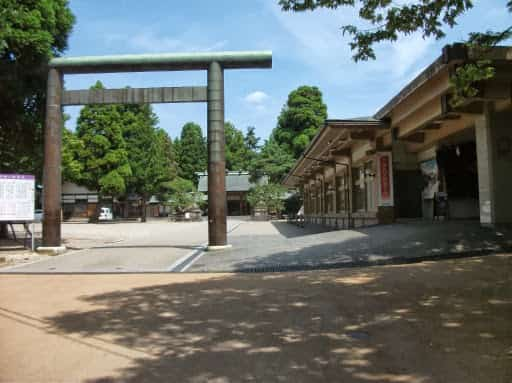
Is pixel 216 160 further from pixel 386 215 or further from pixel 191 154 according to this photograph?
pixel 191 154

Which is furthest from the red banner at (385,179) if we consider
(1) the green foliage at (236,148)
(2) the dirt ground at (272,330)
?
(1) the green foliage at (236,148)

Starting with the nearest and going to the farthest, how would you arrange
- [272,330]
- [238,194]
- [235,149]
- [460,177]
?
[272,330], [460,177], [238,194], [235,149]

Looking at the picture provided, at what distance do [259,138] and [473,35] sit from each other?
64789 mm

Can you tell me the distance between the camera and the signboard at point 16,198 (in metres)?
11.9

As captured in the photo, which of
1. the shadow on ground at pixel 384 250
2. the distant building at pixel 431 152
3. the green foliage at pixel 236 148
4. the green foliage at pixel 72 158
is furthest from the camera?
the green foliage at pixel 236 148

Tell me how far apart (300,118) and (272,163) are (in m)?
6.81

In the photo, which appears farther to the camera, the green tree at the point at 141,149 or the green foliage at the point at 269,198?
the green foliage at the point at 269,198

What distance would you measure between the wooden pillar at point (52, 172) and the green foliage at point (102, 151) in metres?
27.3

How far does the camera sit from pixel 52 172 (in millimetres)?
12289

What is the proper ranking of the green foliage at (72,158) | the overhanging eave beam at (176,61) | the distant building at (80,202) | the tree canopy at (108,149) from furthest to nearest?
the distant building at (80,202), the tree canopy at (108,149), the green foliage at (72,158), the overhanging eave beam at (176,61)

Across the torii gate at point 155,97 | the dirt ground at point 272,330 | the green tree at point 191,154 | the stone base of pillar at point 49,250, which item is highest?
the green tree at point 191,154

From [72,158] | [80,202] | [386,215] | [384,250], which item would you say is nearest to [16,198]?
[384,250]

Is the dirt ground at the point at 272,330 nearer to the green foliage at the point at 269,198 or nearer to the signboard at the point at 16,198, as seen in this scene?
the signboard at the point at 16,198

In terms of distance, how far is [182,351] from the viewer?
372 cm
